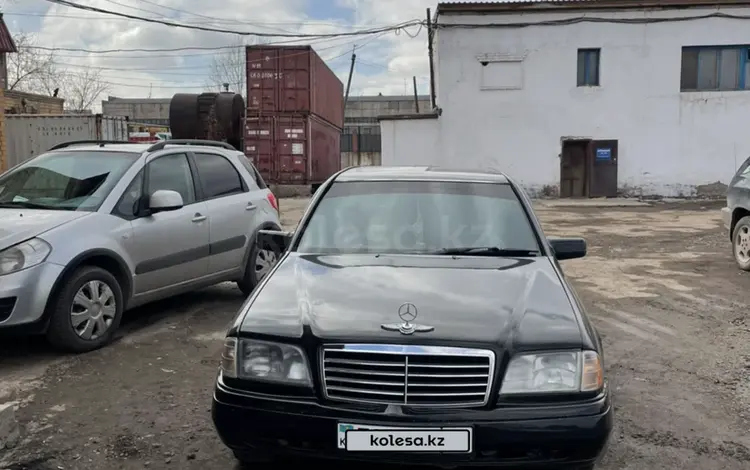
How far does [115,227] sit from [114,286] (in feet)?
1.55

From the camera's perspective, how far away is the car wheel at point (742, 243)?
8.63m

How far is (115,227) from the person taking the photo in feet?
17.7

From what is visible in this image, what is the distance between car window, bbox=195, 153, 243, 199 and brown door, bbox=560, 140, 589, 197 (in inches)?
732

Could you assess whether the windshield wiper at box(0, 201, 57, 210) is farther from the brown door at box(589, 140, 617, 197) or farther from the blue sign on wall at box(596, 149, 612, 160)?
the blue sign on wall at box(596, 149, 612, 160)

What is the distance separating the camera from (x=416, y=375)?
2695mm

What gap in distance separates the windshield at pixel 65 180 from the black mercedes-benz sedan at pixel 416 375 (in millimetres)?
2899

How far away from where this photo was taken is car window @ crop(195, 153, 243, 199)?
21.6 ft

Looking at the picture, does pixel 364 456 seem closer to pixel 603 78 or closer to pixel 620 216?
pixel 620 216

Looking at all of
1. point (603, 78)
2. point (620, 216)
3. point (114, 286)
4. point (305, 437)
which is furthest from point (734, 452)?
point (603, 78)

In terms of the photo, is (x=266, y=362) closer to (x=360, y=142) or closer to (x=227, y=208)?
(x=227, y=208)

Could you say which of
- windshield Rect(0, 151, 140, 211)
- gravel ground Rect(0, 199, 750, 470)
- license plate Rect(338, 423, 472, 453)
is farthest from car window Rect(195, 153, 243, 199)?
license plate Rect(338, 423, 472, 453)

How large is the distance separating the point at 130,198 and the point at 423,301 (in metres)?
3.53

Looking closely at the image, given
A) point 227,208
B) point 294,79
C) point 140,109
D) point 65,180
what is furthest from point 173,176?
point 140,109

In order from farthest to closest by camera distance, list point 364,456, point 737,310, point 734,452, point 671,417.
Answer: point 737,310 < point 671,417 < point 734,452 < point 364,456
